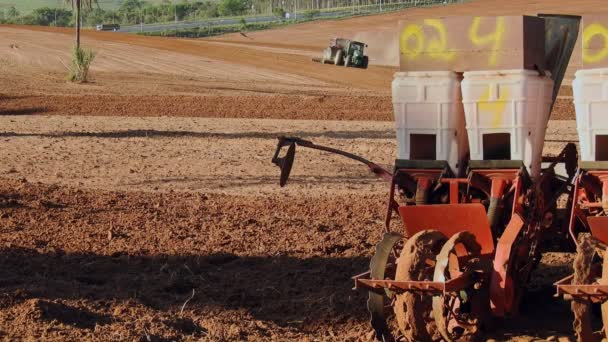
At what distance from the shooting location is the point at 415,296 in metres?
6.81

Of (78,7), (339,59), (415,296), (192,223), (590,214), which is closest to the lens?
(415,296)

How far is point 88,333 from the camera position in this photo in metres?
Result: 7.42

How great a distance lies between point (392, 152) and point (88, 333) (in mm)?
11193

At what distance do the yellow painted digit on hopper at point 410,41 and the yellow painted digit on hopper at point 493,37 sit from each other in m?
0.35

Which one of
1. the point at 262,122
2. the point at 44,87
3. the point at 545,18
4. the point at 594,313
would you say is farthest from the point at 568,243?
the point at 44,87

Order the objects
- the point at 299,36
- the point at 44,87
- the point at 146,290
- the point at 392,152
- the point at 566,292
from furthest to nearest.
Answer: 1. the point at 299,36
2. the point at 44,87
3. the point at 392,152
4. the point at 146,290
5. the point at 566,292

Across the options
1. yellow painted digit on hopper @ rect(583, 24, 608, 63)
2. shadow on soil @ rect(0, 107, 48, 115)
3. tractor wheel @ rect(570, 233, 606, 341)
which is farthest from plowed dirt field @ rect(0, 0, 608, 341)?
yellow painted digit on hopper @ rect(583, 24, 608, 63)

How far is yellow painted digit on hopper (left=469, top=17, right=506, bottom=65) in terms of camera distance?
7348 mm

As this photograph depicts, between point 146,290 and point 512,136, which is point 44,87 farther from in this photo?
point 512,136

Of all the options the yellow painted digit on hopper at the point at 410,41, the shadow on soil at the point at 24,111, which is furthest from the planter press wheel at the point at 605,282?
the shadow on soil at the point at 24,111

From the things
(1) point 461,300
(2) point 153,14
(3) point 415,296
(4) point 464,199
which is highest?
(2) point 153,14

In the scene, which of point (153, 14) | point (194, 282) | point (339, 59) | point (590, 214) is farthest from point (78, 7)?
point (153, 14)

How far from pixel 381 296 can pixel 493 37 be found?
1.85 meters

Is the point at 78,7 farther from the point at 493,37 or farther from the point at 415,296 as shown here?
the point at 415,296
